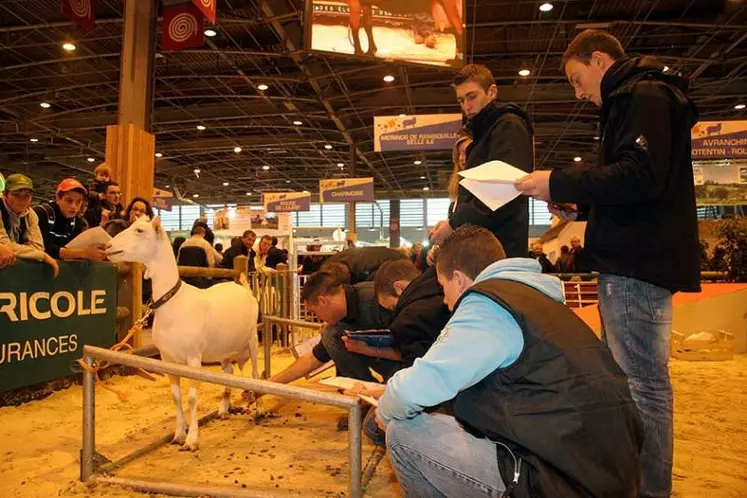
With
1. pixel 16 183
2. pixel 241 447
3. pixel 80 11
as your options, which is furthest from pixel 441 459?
pixel 80 11

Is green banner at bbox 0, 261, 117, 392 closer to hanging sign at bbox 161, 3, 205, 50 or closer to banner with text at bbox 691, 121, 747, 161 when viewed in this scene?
hanging sign at bbox 161, 3, 205, 50

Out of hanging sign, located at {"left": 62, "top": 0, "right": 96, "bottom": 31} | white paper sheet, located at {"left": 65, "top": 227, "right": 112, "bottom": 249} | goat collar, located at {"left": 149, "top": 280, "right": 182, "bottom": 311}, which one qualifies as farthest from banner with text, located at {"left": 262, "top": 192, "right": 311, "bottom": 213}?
goat collar, located at {"left": 149, "top": 280, "right": 182, "bottom": 311}

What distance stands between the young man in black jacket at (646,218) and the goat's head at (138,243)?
292cm

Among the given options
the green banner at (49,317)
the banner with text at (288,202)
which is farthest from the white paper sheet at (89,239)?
the banner with text at (288,202)

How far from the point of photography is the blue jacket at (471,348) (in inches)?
65.2

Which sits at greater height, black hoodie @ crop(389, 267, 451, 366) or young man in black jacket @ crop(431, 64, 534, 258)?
young man in black jacket @ crop(431, 64, 534, 258)

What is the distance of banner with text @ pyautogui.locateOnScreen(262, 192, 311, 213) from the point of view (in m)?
24.4

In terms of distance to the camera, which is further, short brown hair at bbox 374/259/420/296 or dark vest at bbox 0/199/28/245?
dark vest at bbox 0/199/28/245

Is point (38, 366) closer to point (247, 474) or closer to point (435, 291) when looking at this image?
point (247, 474)

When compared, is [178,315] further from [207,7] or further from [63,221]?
[207,7]

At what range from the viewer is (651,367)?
93.4 inches

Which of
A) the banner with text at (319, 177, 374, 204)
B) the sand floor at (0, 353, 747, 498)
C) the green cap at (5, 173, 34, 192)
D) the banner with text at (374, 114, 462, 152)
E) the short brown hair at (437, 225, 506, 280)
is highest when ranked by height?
the banner with text at (374, 114, 462, 152)

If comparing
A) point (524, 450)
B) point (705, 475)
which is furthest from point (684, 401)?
point (524, 450)

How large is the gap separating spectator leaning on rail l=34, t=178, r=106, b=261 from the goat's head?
150 centimetres
